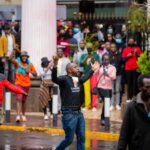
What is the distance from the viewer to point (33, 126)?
19875mm

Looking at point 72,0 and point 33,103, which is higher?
point 72,0

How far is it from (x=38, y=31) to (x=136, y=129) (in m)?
16.7

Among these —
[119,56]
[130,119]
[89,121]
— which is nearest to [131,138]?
[130,119]

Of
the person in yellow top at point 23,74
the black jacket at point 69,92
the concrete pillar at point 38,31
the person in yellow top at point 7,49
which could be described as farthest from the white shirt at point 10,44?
the black jacket at point 69,92

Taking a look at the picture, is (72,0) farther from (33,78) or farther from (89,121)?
(89,121)

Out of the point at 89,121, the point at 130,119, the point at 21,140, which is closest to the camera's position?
the point at 130,119

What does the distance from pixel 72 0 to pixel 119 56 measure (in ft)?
34.8

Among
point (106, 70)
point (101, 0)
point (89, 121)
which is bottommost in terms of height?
point (89, 121)

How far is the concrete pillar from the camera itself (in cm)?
2458

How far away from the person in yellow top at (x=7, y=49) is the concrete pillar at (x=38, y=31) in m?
0.84

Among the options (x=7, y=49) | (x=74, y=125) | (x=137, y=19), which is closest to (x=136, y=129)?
(x=74, y=125)

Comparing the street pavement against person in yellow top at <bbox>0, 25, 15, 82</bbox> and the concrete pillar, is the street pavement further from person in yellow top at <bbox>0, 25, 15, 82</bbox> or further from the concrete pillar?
the concrete pillar

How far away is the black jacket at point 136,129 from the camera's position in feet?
26.4

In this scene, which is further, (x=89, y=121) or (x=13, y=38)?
(x=13, y=38)
